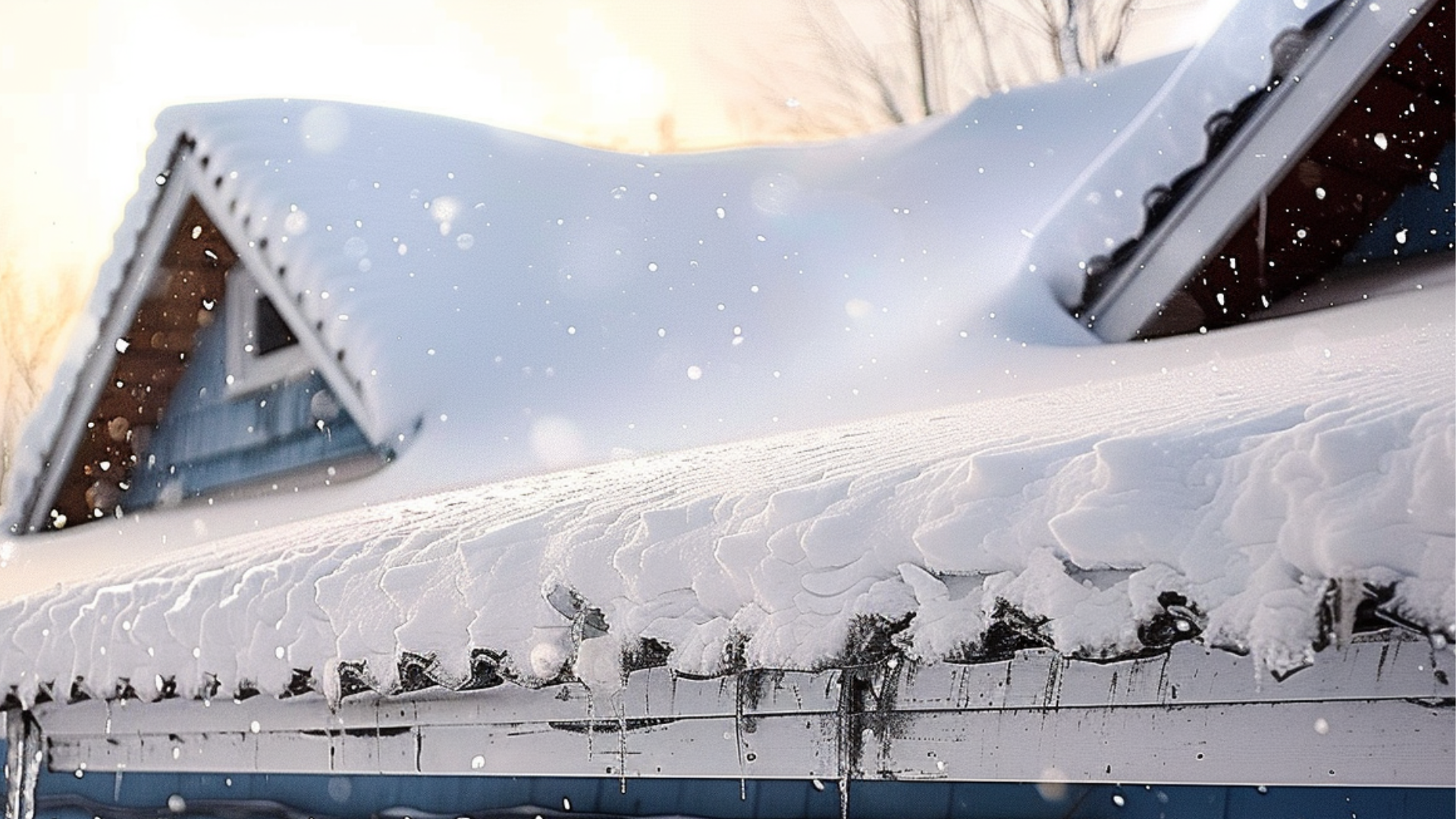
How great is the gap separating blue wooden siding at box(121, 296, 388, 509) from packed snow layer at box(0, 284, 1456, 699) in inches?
154

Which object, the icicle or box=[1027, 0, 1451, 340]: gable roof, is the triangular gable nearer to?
box=[1027, 0, 1451, 340]: gable roof

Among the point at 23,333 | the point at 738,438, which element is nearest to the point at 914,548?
the point at 738,438

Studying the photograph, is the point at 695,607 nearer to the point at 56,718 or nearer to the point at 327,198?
the point at 56,718

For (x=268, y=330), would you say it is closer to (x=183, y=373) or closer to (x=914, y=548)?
(x=183, y=373)

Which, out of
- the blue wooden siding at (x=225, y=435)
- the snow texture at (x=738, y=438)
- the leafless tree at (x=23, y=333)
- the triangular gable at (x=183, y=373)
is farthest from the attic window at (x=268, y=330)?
the leafless tree at (x=23, y=333)

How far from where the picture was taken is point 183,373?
340 inches

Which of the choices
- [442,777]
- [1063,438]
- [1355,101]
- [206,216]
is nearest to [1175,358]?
[1355,101]

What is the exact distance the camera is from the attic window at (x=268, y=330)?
8039 millimetres

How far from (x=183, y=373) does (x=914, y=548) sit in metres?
7.81

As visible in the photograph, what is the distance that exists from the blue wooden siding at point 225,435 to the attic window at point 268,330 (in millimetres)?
260

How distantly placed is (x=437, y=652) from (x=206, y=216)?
247 inches

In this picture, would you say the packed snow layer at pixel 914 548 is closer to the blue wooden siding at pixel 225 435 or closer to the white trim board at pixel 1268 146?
the white trim board at pixel 1268 146

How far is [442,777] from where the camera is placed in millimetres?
3451

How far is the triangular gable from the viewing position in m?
7.58
